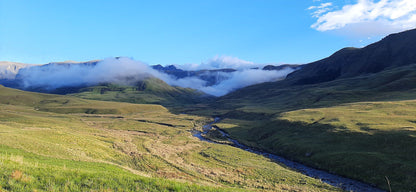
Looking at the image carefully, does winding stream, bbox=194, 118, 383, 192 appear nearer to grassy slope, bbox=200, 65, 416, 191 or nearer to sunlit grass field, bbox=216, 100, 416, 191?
sunlit grass field, bbox=216, 100, 416, 191

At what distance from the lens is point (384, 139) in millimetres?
58875

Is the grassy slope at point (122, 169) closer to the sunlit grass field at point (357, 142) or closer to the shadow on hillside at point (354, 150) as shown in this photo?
the shadow on hillside at point (354, 150)

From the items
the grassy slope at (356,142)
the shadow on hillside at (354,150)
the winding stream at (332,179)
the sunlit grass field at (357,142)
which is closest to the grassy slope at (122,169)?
the winding stream at (332,179)

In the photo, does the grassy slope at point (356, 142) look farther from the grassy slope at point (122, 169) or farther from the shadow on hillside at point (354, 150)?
the grassy slope at point (122, 169)

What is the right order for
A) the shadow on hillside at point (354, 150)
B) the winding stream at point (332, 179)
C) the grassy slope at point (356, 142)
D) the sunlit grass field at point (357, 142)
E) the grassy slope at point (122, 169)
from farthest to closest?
the grassy slope at point (356, 142) < the sunlit grass field at point (357, 142) < the shadow on hillside at point (354, 150) < the winding stream at point (332, 179) < the grassy slope at point (122, 169)

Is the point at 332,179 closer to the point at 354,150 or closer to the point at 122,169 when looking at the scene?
the point at 354,150

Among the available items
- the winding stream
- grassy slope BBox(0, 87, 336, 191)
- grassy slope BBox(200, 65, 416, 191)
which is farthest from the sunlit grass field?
grassy slope BBox(0, 87, 336, 191)

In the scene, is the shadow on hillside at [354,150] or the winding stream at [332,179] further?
the shadow on hillside at [354,150]

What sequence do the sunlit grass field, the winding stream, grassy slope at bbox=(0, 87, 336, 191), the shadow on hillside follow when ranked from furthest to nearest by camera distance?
the sunlit grass field, the shadow on hillside, the winding stream, grassy slope at bbox=(0, 87, 336, 191)

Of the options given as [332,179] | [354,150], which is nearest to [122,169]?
[332,179]

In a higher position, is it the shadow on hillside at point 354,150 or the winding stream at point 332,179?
the shadow on hillside at point 354,150

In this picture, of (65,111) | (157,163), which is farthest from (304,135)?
(65,111)

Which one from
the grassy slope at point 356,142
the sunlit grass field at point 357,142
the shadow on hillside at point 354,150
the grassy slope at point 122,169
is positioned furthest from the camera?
the grassy slope at point 356,142

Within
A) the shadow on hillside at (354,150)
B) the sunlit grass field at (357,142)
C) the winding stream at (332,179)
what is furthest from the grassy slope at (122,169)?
the sunlit grass field at (357,142)
